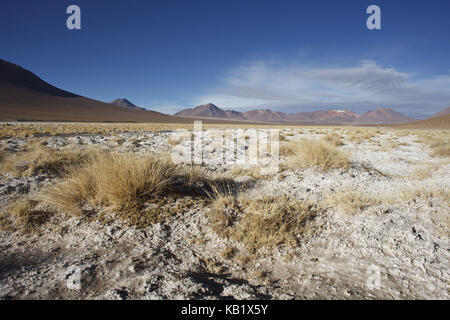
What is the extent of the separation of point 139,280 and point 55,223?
177 centimetres

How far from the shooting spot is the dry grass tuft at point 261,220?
2621 mm

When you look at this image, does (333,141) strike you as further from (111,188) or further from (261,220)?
(111,188)

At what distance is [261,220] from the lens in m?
2.79

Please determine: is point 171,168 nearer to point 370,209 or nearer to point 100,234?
→ point 100,234

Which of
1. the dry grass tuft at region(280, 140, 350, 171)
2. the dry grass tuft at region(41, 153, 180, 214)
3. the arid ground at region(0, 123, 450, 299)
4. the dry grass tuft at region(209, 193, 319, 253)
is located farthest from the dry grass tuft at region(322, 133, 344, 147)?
the dry grass tuft at region(41, 153, 180, 214)

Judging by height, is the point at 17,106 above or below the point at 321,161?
above

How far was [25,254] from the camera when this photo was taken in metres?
2.47

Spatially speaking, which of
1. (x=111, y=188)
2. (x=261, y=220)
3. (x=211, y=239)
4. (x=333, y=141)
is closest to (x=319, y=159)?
(x=261, y=220)

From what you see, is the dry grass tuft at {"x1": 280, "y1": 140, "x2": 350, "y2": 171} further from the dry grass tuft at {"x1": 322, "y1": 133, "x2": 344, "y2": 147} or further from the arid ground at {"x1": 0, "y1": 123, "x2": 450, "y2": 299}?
the dry grass tuft at {"x1": 322, "y1": 133, "x2": 344, "y2": 147}

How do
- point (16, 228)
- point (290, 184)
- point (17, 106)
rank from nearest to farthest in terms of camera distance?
point (16, 228) → point (290, 184) → point (17, 106)

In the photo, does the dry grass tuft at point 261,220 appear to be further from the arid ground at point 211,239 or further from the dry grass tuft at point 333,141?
the dry grass tuft at point 333,141

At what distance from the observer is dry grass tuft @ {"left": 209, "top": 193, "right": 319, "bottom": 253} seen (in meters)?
2.62

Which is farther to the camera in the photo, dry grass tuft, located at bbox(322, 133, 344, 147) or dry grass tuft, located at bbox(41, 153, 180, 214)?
dry grass tuft, located at bbox(322, 133, 344, 147)
